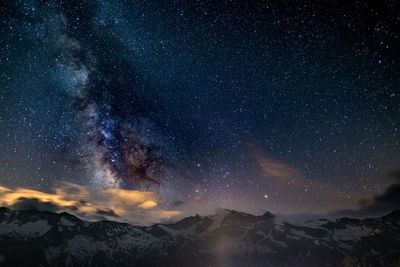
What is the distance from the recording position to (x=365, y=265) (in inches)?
4862

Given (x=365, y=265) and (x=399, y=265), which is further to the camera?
(x=365, y=265)

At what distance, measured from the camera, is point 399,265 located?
Answer: 277ft

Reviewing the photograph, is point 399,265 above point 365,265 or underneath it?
above

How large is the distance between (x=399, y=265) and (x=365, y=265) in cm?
4608
